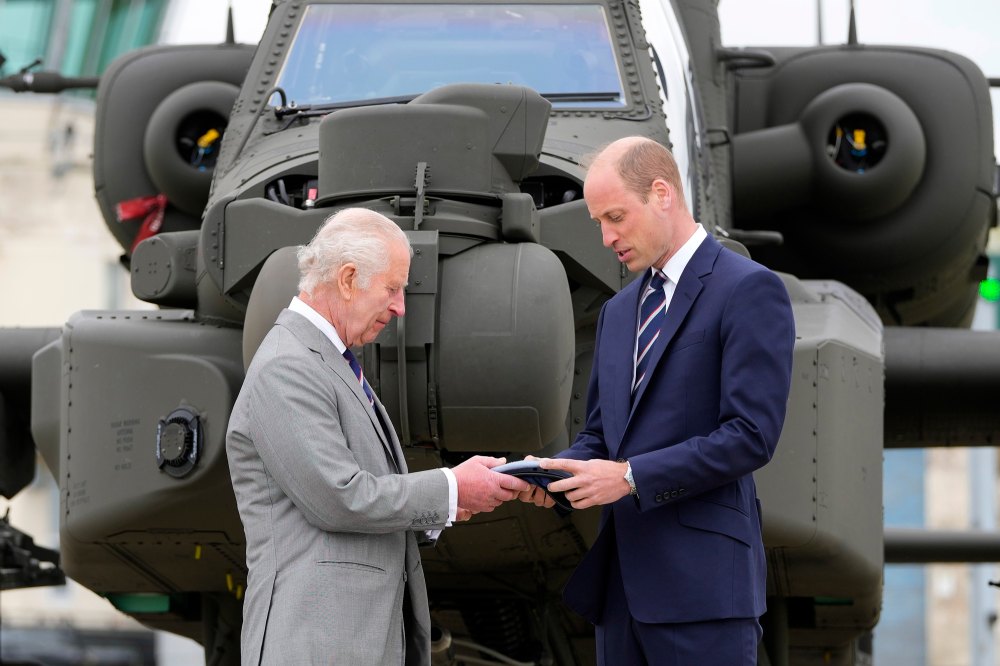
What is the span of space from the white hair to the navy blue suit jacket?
595mm

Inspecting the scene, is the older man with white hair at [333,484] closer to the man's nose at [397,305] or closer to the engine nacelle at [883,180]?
the man's nose at [397,305]

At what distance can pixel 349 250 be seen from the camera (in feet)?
12.5

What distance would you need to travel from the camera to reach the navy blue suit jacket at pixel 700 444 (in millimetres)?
3719

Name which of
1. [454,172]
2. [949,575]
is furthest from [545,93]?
[949,575]

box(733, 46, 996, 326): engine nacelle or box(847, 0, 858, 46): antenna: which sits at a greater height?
box(847, 0, 858, 46): antenna

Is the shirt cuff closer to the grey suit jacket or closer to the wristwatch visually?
the grey suit jacket

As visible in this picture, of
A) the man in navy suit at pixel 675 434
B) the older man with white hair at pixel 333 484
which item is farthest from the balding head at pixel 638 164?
the older man with white hair at pixel 333 484

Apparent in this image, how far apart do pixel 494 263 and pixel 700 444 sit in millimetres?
982

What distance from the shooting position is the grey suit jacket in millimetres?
3645

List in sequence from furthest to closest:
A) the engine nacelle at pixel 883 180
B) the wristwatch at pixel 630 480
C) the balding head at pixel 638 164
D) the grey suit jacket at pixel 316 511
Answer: the engine nacelle at pixel 883 180 → the balding head at pixel 638 164 → the wristwatch at pixel 630 480 → the grey suit jacket at pixel 316 511

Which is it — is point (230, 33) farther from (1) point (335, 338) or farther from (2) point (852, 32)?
(1) point (335, 338)

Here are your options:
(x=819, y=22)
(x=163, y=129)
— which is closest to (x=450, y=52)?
(x=163, y=129)

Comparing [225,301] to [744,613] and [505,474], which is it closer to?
[505,474]

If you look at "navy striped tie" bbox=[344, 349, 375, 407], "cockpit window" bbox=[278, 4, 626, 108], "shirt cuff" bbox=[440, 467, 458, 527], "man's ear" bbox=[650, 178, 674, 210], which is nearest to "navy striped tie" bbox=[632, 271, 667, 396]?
"man's ear" bbox=[650, 178, 674, 210]
